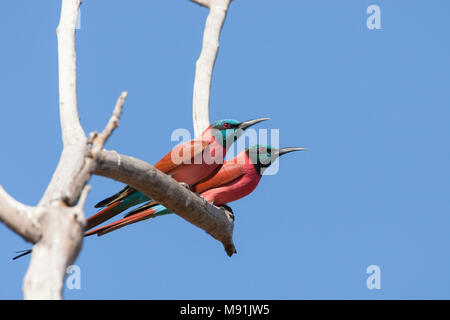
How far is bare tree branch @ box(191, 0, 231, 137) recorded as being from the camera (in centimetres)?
722

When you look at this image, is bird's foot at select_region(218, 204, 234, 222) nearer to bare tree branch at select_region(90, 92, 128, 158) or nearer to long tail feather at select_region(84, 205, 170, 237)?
long tail feather at select_region(84, 205, 170, 237)

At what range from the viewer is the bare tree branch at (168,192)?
4402 mm

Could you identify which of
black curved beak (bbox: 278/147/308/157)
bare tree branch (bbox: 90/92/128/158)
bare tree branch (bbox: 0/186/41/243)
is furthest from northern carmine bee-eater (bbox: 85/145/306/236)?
bare tree branch (bbox: 0/186/41/243)

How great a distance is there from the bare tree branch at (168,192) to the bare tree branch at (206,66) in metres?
1.40

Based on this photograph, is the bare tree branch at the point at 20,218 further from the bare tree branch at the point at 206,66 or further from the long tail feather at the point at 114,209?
the bare tree branch at the point at 206,66

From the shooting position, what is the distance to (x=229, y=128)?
665 cm

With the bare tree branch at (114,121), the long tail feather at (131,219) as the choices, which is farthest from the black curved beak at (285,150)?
the bare tree branch at (114,121)

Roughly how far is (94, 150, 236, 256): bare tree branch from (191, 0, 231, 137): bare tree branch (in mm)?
1398

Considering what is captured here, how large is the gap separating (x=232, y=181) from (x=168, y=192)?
1919 mm

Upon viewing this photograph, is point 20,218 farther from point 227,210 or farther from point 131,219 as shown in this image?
point 227,210

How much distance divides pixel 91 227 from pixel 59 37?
1657 mm
